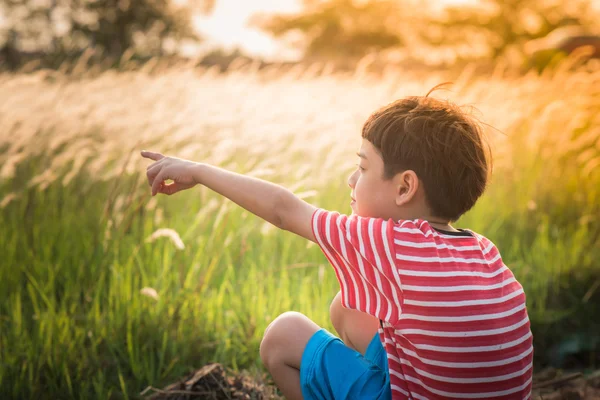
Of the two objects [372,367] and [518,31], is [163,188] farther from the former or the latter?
[518,31]

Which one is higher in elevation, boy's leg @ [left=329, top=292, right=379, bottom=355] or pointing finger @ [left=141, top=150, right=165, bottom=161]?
pointing finger @ [left=141, top=150, right=165, bottom=161]

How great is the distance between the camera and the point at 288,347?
1568 millimetres

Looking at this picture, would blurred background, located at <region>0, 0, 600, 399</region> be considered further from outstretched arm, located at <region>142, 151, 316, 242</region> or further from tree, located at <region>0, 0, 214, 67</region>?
tree, located at <region>0, 0, 214, 67</region>

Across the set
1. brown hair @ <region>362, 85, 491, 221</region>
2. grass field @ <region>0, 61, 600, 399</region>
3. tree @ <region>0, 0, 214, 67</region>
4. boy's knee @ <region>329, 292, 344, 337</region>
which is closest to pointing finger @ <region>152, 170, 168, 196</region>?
grass field @ <region>0, 61, 600, 399</region>

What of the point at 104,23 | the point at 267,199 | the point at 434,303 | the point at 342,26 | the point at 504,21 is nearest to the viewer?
the point at 434,303

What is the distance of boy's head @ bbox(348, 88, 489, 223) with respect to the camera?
1.43 meters

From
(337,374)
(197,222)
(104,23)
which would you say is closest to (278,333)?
(337,374)

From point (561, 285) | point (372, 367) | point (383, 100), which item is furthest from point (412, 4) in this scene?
point (372, 367)

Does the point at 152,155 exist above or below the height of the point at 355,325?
above

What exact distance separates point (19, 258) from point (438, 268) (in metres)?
2.05

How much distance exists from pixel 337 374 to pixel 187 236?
5.00 feet

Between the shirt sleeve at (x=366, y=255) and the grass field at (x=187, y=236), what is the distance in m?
0.46

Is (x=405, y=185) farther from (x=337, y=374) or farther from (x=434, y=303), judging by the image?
(x=337, y=374)

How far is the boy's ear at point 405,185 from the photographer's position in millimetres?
1415
